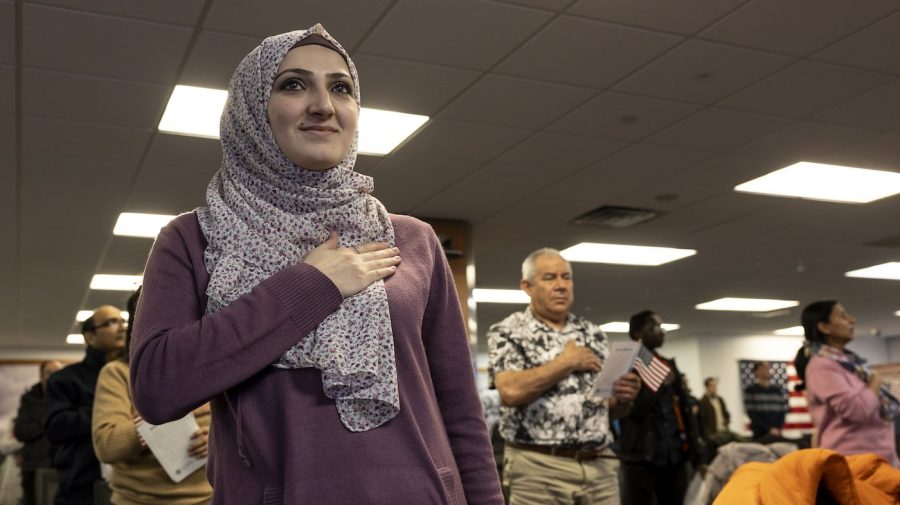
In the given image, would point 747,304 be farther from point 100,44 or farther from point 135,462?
point 135,462

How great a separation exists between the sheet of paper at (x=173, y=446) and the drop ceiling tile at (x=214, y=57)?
2.23 metres

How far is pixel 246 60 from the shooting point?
134 cm

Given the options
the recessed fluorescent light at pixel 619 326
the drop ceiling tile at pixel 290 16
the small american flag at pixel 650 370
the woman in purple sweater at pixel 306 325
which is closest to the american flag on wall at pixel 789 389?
the recessed fluorescent light at pixel 619 326

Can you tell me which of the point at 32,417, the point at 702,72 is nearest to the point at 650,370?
the point at 702,72

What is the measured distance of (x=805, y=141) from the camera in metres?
6.23

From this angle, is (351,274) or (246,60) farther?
(246,60)

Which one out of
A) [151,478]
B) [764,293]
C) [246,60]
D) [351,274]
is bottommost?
[151,478]

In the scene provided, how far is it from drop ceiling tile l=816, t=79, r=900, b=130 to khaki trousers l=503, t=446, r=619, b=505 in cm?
317

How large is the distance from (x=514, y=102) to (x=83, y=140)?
108 inches

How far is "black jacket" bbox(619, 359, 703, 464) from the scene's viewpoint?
5004 millimetres

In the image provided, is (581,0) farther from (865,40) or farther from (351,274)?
(351,274)

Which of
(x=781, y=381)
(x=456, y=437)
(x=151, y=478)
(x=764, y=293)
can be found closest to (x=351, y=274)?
(x=456, y=437)

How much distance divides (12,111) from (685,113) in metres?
4.04

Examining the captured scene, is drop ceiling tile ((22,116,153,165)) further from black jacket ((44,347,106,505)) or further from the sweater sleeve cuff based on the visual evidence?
the sweater sleeve cuff
